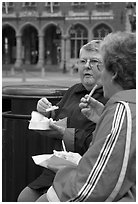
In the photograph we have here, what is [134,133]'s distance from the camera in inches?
53.8

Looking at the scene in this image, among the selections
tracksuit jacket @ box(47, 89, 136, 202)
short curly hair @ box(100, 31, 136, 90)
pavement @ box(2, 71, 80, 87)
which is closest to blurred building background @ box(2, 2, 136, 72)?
pavement @ box(2, 71, 80, 87)

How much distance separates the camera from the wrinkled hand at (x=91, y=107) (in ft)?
6.27

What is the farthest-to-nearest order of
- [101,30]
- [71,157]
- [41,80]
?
[101,30] < [41,80] < [71,157]

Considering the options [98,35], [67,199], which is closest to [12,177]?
[67,199]

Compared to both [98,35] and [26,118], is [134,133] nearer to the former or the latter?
[26,118]

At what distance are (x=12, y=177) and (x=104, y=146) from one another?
1544 millimetres

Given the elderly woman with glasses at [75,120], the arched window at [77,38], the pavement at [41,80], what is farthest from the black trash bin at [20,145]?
the arched window at [77,38]

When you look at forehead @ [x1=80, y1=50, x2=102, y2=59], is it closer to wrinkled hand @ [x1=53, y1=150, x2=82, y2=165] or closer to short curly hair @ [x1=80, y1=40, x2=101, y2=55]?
short curly hair @ [x1=80, y1=40, x2=101, y2=55]

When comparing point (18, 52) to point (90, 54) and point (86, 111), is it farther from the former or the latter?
point (86, 111)

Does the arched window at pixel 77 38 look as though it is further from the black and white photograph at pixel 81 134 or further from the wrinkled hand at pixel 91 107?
the wrinkled hand at pixel 91 107

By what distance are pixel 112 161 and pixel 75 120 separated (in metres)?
0.83

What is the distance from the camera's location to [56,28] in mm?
33344

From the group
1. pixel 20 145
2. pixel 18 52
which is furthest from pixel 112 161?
pixel 18 52

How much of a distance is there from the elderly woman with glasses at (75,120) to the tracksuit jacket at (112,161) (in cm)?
62
